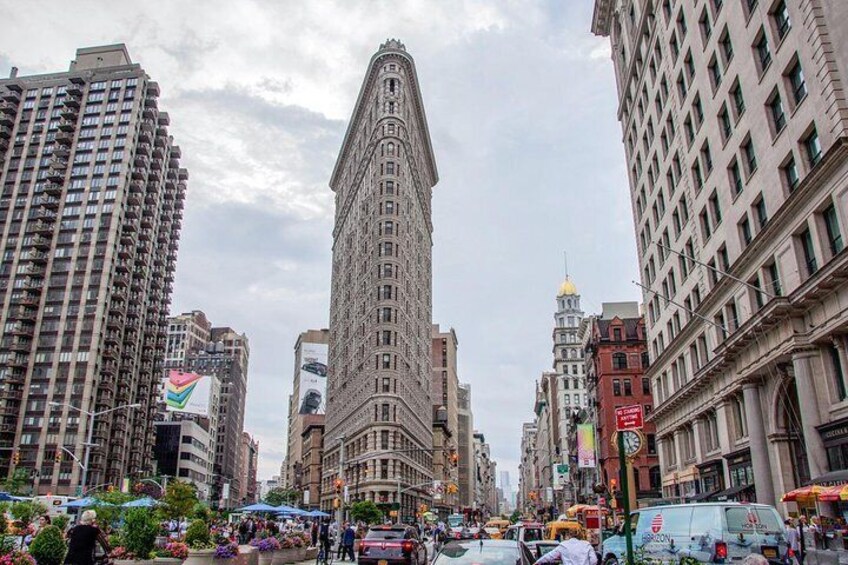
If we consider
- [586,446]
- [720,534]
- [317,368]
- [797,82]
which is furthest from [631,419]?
[317,368]

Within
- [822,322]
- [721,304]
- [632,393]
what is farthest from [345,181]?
[822,322]

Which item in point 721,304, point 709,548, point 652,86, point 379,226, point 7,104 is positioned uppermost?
point 7,104

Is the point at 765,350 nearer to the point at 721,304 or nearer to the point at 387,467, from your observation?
the point at 721,304

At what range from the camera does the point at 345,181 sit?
138 m

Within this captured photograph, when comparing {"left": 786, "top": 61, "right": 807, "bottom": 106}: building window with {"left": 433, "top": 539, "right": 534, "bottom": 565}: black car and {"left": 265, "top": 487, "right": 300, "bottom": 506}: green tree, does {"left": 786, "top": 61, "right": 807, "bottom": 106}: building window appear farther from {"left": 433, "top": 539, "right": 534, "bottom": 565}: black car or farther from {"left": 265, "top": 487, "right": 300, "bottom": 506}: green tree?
{"left": 265, "top": 487, "right": 300, "bottom": 506}: green tree

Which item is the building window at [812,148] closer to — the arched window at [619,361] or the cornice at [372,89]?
the arched window at [619,361]

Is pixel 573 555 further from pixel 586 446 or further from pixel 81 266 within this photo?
pixel 81 266

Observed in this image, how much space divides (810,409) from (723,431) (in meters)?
12.6

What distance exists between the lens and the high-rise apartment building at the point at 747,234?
27.2 meters

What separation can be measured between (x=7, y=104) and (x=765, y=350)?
5490 inches

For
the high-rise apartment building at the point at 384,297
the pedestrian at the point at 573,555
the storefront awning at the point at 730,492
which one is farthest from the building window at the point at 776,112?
the high-rise apartment building at the point at 384,297

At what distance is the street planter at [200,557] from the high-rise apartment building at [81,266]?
91.8 m

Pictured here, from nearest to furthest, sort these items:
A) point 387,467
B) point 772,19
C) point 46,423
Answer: point 772,19 < point 387,467 < point 46,423

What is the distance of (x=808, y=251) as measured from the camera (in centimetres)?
2962
